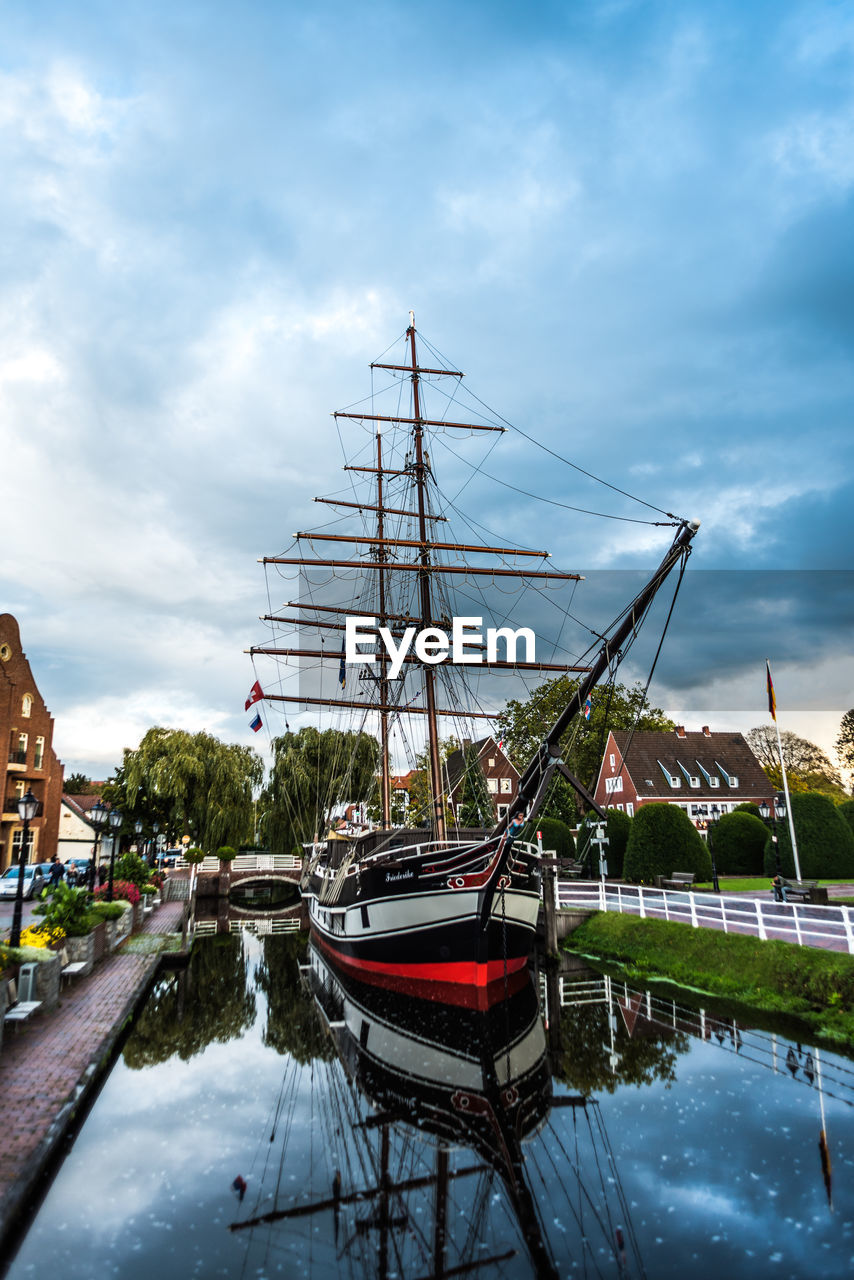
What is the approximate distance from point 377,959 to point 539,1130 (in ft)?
36.5

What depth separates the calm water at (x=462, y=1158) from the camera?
274 inches

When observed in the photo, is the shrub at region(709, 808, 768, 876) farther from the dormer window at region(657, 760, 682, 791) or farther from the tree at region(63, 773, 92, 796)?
the tree at region(63, 773, 92, 796)

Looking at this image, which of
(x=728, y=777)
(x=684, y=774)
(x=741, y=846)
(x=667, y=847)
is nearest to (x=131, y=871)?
(x=667, y=847)

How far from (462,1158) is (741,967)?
10.7m

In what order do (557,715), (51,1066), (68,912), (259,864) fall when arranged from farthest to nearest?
(557,715) → (259,864) → (68,912) → (51,1066)

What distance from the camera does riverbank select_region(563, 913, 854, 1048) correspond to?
13938 mm

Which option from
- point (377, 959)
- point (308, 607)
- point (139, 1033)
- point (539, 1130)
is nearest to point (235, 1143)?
point (539, 1130)

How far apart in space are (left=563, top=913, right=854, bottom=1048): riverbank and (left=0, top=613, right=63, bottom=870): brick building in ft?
124

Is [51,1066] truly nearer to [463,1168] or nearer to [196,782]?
[463,1168]

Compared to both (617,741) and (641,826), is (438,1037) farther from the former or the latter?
(617,741)

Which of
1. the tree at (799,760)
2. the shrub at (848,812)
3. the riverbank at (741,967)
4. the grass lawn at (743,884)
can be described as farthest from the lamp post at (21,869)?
the tree at (799,760)

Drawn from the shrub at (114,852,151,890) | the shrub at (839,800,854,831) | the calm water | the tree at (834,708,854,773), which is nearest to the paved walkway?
the calm water

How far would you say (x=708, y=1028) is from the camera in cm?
1460

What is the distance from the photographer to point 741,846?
35.3 meters
